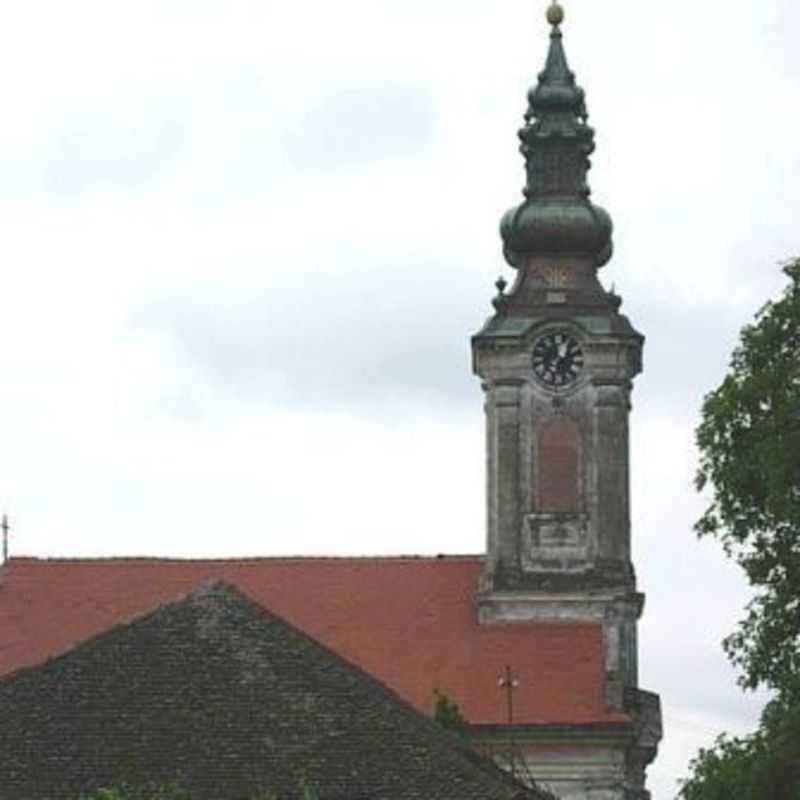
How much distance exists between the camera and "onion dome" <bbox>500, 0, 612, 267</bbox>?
89.1 m

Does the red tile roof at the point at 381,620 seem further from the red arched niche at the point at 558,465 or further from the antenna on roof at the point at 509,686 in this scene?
the red arched niche at the point at 558,465

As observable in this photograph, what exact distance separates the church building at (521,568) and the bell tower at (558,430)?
3 cm

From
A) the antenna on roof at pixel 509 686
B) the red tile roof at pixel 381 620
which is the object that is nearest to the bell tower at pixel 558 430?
the red tile roof at pixel 381 620

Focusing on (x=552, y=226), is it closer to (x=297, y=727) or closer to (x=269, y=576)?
(x=269, y=576)

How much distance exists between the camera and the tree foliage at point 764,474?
46.9 meters

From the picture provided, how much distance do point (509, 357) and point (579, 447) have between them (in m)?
2.46

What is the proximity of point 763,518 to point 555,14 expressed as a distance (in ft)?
153

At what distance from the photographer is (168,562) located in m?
88.8

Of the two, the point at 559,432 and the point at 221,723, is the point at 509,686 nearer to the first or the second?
the point at 559,432

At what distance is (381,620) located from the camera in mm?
88062

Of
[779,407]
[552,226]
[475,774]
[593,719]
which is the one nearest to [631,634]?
[593,719]

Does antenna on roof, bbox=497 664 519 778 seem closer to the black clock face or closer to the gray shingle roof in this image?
the black clock face

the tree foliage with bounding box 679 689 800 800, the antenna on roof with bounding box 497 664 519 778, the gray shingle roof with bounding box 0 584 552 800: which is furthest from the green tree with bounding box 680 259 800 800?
the antenna on roof with bounding box 497 664 519 778

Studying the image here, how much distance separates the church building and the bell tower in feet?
0.10
